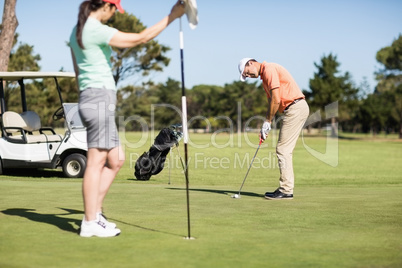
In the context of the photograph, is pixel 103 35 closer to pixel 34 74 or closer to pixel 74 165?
pixel 74 165

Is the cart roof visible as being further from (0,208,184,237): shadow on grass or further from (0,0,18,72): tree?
(0,0,18,72): tree

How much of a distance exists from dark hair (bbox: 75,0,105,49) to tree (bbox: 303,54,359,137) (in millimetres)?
72407

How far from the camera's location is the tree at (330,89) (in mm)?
75375

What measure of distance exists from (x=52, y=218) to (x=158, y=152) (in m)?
6.49

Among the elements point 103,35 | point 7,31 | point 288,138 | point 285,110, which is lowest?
point 288,138

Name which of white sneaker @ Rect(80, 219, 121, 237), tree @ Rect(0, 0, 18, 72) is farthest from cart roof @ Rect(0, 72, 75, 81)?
white sneaker @ Rect(80, 219, 121, 237)

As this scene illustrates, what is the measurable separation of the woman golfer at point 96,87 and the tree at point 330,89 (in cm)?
7236

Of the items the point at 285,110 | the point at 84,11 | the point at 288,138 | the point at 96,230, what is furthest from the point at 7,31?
the point at 96,230

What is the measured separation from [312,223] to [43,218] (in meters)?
2.61

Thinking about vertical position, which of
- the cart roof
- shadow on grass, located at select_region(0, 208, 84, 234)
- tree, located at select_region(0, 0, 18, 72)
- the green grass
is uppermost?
tree, located at select_region(0, 0, 18, 72)

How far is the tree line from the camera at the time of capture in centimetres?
4781

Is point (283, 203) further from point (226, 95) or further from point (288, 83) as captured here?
point (226, 95)

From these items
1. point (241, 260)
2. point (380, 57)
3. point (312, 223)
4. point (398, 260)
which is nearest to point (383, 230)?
point (312, 223)

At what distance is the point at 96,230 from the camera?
4.46m
